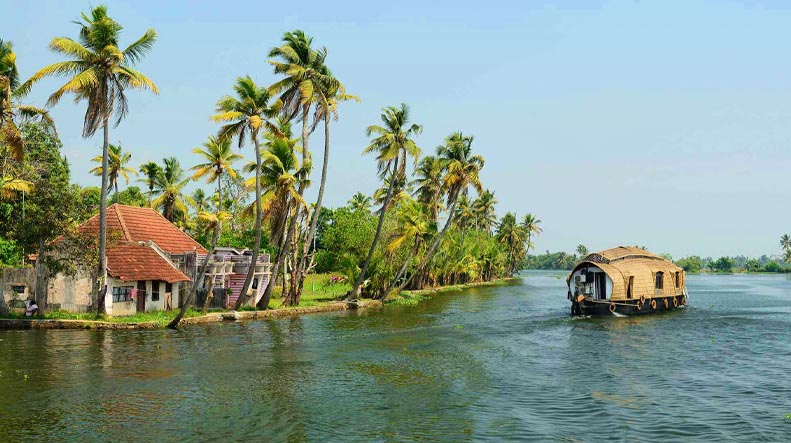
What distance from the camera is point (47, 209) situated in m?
33.5

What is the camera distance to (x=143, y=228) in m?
43.2

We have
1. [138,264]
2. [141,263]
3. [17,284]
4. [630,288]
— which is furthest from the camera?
[630,288]

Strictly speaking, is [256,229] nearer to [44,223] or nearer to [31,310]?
[44,223]

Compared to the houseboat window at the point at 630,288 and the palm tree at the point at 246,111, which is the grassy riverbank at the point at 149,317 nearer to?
the palm tree at the point at 246,111

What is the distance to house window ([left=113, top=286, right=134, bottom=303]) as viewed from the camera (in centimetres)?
3686

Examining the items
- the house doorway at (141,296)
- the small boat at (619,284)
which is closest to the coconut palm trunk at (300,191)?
the house doorway at (141,296)

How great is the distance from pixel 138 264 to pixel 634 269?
Answer: 114 ft

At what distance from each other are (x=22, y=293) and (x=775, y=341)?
4176 centimetres

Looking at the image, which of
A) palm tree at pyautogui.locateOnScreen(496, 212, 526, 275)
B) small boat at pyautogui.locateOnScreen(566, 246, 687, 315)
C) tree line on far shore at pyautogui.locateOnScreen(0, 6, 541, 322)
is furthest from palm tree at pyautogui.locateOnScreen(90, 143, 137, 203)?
palm tree at pyautogui.locateOnScreen(496, 212, 526, 275)

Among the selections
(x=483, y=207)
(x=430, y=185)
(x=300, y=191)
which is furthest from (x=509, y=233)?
(x=300, y=191)

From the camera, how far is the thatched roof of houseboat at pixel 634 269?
47000 mm

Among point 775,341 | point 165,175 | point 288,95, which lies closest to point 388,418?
point 775,341

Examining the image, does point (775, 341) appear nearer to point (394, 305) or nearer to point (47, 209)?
point (394, 305)

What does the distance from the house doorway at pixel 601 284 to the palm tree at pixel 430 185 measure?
2249 centimetres
